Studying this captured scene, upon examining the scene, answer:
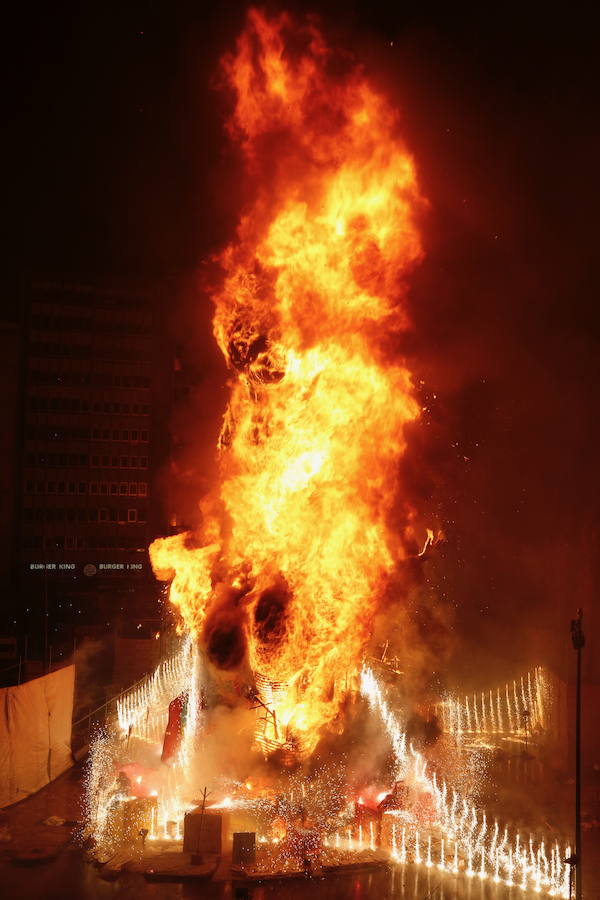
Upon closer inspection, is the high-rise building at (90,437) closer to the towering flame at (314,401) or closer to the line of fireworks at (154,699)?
the line of fireworks at (154,699)

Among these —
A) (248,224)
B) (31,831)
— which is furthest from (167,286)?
(31,831)

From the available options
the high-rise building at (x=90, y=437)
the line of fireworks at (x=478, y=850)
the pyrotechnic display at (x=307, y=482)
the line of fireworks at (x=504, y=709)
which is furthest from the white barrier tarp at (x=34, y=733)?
the high-rise building at (x=90, y=437)

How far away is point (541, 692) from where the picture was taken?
57.5ft

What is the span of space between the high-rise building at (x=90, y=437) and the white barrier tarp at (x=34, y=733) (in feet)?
92.7

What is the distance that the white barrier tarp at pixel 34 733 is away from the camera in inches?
467

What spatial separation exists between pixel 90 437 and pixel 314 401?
108 ft

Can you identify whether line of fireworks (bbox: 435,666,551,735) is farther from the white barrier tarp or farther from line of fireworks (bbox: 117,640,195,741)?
the white barrier tarp

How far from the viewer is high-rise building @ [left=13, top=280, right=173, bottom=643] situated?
42.9 metres

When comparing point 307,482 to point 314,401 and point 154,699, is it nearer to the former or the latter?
point 314,401

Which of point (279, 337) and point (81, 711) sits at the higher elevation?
point (279, 337)

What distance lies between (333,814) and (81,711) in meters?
9.07

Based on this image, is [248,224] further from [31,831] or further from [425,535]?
[31,831]

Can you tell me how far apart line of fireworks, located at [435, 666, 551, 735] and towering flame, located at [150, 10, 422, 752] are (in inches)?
217

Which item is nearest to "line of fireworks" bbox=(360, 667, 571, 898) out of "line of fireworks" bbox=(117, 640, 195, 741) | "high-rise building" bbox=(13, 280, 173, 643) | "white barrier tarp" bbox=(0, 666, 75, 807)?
"white barrier tarp" bbox=(0, 666, 75, 807)
